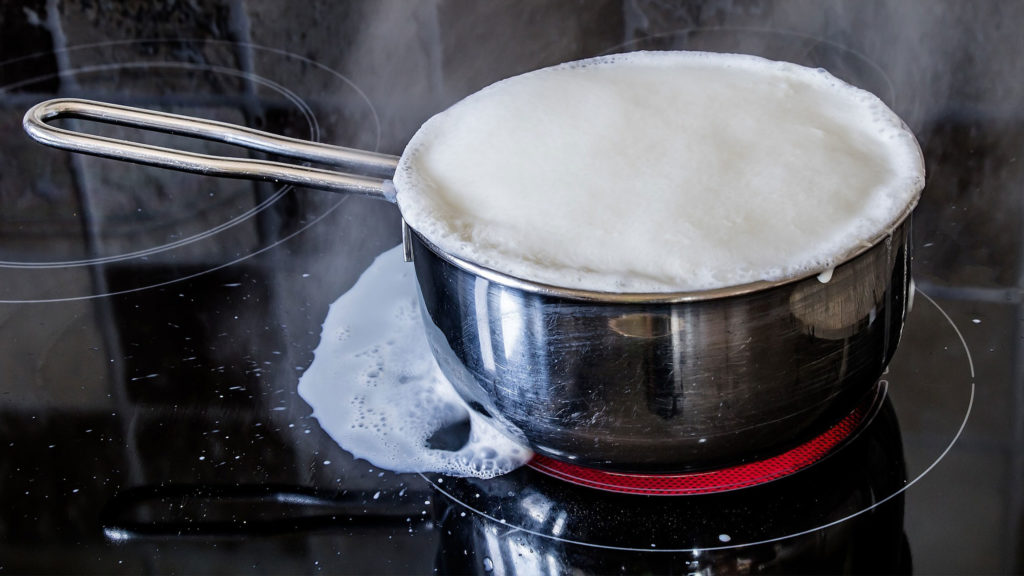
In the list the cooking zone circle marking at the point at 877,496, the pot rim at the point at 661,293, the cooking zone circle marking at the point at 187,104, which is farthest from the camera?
the cooking zone circle marking at the point at 187,104

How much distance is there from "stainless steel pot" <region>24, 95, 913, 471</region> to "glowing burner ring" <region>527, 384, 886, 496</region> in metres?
0.06

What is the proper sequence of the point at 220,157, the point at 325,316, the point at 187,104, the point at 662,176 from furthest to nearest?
1. the point at 187,104
2. the point at 325,316
3. the point at 220,157
4. the point at 662,176

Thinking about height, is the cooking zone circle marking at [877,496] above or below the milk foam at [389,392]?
below

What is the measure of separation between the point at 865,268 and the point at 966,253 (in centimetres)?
39

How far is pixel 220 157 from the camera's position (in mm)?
808

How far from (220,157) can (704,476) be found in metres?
0.46

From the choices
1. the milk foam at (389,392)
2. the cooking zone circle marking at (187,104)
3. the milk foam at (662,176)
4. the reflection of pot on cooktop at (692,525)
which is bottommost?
the reflection of pot on cooktop at (692,525)

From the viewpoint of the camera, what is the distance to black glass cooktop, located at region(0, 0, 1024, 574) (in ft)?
2.29

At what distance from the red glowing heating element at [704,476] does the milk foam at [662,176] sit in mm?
184

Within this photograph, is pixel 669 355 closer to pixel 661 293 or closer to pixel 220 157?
pixel 661 293

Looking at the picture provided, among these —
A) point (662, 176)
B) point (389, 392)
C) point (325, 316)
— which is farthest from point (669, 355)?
point (325, 316)

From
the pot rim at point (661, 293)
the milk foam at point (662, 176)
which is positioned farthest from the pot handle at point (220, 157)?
the pot rim at point (661, 293)

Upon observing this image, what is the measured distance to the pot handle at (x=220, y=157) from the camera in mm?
747

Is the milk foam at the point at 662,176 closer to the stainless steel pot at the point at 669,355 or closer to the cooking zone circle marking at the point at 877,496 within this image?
the stainless steel pot at the point at 669,355
